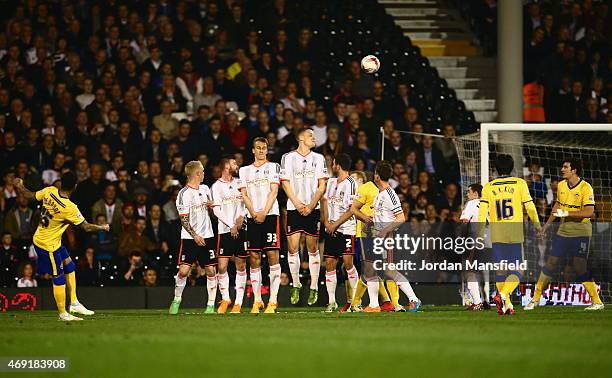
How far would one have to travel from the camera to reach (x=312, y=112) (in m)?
20.6

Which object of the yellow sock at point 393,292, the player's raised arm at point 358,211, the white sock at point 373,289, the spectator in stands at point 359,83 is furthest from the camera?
the spectator in stands at point 359,83

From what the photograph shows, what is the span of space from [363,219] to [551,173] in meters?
7.07

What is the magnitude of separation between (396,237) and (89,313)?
4393mm

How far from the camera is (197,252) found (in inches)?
583

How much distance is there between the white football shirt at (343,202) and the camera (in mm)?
14203

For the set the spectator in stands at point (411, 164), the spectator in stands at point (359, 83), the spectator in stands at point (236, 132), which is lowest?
the spectator in stands at point (411, 164)

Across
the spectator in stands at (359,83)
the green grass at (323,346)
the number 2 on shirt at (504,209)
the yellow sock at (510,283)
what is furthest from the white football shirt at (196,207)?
the spectator in stands at (359,83)

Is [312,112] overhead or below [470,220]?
overhead

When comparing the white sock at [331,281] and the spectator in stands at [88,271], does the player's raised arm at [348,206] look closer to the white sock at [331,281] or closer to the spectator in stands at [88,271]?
the white sock at [331,281]

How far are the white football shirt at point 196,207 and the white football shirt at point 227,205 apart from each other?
148 mm

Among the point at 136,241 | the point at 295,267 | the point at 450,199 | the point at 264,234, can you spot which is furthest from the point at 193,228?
the point at 450,199

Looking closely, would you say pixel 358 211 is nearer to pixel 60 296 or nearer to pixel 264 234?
pixel 264 234

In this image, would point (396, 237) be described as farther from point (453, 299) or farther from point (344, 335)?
point (344, 335)

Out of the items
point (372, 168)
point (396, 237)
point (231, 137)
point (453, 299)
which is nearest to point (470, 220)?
point (396, 237)
